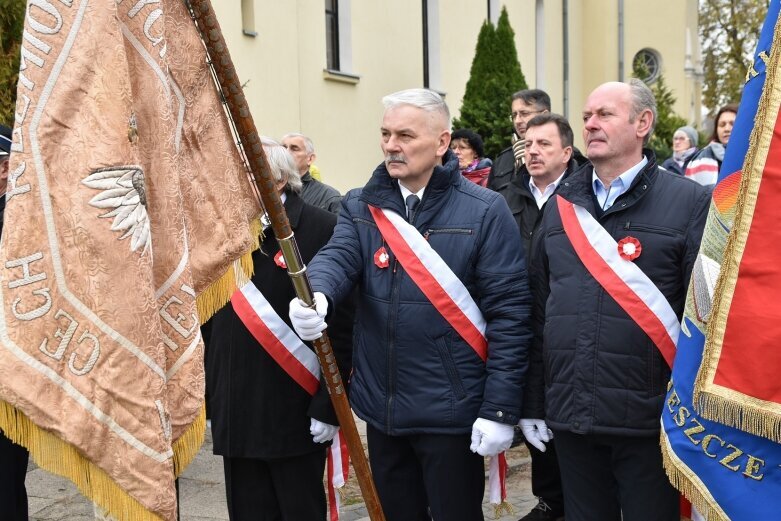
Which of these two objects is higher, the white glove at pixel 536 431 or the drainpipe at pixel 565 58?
the drainpipe at pixel 565 58

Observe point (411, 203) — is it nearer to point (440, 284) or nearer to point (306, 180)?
point (440, 284)

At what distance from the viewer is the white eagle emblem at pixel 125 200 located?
2.55 metres

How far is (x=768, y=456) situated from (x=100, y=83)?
6.92 ft

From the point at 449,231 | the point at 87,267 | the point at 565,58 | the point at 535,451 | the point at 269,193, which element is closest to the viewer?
the point at 87,267

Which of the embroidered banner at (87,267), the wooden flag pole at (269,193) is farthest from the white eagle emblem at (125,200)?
the wooden flag pole at (269,193)

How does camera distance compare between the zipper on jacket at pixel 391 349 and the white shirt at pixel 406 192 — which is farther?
the white shirt at pixel 406 192

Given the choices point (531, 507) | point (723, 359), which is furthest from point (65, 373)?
point (531, 507)

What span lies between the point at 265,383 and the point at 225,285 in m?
1.04

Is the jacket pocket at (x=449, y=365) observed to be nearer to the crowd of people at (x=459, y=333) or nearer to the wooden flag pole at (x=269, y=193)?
the crowd of people at (x=459, y=333)

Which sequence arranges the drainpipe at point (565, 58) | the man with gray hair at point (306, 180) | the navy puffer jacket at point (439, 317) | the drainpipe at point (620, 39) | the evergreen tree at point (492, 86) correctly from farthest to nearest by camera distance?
1. the drainpipe at point (620, 39)
2. the drainpipe at point (565, 58)
3. the evergreen tree at point (492, 86)
4. the man with gray hair at point (306, 180)
5. the navy puffer jacket at point (439, 317)

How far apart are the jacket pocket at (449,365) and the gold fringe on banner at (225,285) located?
838mm

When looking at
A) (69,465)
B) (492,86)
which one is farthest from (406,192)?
(492,86)

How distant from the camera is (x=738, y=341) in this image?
9.44ft

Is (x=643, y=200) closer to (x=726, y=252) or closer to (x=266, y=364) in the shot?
(x=726, y=252)
